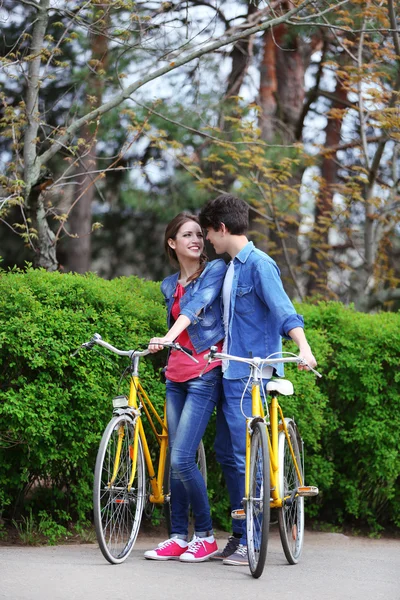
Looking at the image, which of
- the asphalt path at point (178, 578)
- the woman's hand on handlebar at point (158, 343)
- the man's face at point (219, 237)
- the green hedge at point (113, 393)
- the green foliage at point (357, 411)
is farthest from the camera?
the green foliage at point (357, 411)

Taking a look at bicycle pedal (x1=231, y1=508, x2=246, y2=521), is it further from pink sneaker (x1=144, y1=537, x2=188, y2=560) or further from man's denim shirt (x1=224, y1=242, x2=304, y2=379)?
man's denim shirt (x1=224, y1=242, x2=304, y2=379)

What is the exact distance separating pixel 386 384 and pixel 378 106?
491 cm

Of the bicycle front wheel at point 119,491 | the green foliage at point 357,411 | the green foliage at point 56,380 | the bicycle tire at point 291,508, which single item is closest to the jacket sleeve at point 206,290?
the green foliage at point 56,380

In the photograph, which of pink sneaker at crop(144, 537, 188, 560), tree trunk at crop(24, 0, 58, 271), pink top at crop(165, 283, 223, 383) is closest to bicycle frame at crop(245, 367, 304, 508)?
pink top at crop(165, 283, 223, 383)

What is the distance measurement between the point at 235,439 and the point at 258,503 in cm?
46

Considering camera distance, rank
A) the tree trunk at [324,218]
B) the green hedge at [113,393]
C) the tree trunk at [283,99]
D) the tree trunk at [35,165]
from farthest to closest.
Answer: the tree trunk at [283,99], the tree trunk at [324,218], the tree trunk at [35,165], the green hedge at [113,393]

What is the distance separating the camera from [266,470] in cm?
485

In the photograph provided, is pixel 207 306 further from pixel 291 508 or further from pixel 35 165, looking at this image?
pixel 35 165

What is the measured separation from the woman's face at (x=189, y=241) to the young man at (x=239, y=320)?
0.26ft

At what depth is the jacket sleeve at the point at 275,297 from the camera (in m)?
5.21

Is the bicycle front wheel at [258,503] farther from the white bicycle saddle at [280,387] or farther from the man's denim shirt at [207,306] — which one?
the man's denim shirt at [207,306]

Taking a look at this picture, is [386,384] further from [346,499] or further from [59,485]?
[59,485]

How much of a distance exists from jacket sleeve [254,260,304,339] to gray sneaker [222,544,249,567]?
1248 mm

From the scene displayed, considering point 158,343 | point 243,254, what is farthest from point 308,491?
point 243,254
